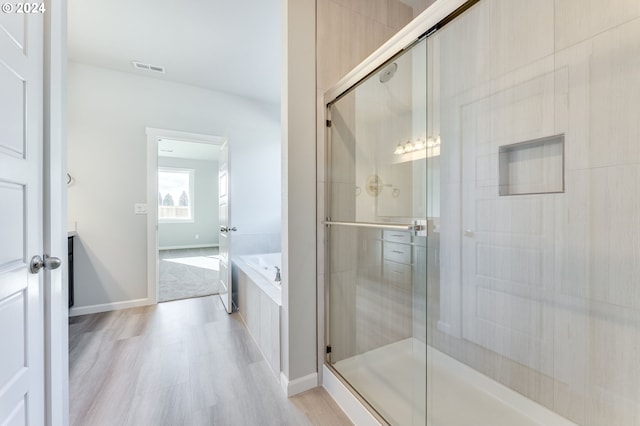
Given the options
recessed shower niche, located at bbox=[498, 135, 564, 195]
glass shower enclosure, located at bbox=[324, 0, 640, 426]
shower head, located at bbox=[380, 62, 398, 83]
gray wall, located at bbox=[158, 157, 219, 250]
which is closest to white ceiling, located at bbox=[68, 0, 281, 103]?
shower head, located at bbox=[380, 62, 398, 83]

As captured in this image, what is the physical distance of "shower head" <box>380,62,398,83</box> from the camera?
4.70ft

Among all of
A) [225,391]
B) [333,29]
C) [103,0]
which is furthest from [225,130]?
[225,391]

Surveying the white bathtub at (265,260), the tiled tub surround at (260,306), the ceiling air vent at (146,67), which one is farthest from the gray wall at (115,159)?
the tiled tub surround at (260,306)

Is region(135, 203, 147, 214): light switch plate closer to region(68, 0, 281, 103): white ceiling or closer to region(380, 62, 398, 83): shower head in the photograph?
region(68, 0, 281, 103): white ceiling

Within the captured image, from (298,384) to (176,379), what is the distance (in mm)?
848

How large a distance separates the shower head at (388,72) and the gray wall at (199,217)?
6.99m

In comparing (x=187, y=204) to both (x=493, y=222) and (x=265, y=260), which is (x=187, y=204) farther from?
(x=493, y=222)

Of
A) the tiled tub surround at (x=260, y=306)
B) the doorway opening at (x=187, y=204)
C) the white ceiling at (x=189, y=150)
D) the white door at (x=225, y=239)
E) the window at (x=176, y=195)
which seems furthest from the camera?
the window at (x=176, y=195)

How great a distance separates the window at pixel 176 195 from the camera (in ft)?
23.6

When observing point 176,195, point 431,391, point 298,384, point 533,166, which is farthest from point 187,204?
point 533,166

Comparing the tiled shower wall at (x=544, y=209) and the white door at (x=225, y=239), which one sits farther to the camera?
the white door at (x=225, y=239)

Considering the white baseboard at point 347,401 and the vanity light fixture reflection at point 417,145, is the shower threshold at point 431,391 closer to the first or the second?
the white baseboard at point 347,401

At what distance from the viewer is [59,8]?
1047 mm

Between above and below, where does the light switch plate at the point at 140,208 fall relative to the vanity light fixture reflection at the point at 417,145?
below
